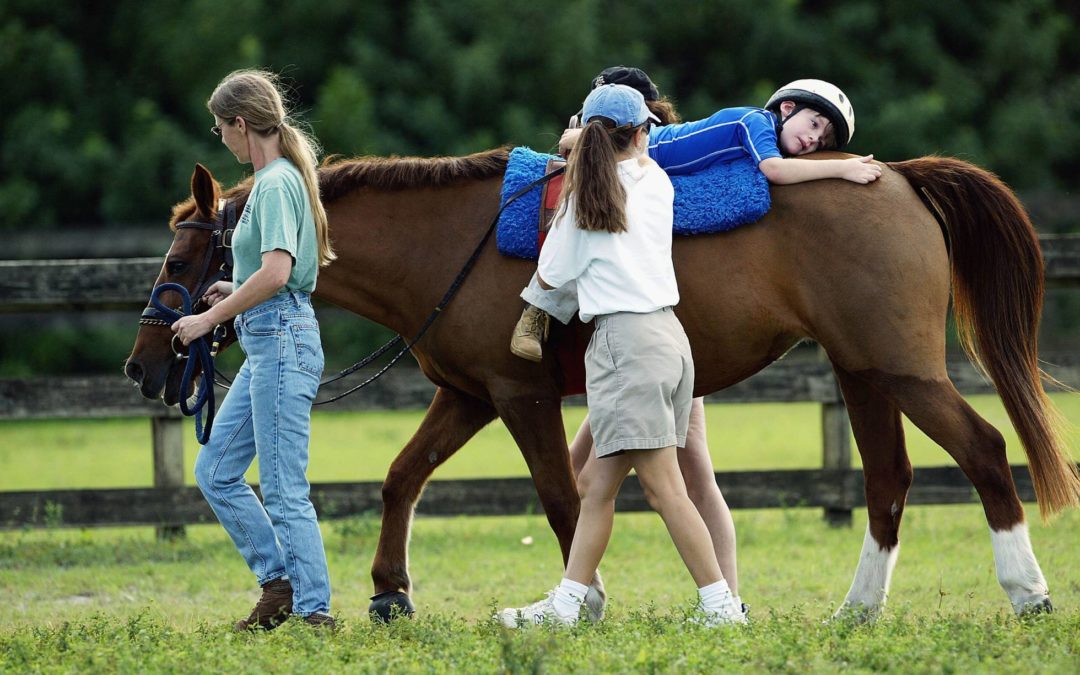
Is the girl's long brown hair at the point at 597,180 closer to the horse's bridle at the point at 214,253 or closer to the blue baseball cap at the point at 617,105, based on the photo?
the blue baseball cap at the point at 617,105

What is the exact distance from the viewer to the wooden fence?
667 cm

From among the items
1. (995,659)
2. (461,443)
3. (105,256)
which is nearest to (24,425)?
(105,256)

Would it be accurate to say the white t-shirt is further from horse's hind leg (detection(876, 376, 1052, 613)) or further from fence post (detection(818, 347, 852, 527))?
fence post (detection(818, 347, 852, 527))

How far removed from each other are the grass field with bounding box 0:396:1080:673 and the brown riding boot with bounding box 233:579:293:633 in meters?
0.12

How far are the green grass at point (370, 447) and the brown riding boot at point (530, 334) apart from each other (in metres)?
4.18

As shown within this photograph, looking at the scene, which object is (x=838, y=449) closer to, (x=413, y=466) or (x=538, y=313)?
(x=413, y=466)

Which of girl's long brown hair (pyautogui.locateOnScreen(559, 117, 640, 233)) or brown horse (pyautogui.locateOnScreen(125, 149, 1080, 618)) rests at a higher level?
girl's long brown hair (pyautogui.locateOnScreen(559, 117, 640, 233))

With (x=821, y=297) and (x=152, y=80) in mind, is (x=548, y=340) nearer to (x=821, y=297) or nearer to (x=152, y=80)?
(x=821, y=297)

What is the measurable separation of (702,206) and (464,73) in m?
14.4

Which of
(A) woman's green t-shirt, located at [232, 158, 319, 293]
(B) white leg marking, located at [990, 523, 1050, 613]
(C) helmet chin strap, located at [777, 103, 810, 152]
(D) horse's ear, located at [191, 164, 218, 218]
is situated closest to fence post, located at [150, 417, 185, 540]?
(D) horse's ear, located at [191, 164, 218, 218]

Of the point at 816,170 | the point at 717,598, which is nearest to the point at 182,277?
the point at 717,598

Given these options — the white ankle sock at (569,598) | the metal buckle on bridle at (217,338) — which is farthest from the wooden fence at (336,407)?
the white ankle sock at (569,598)

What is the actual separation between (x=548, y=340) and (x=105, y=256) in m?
13.3

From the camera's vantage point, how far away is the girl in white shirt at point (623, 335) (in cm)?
399
